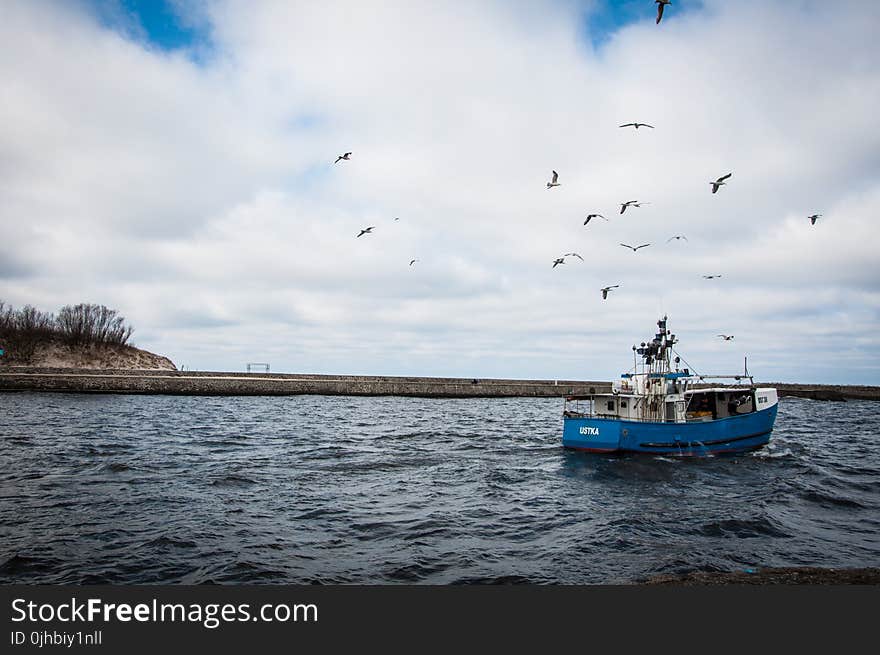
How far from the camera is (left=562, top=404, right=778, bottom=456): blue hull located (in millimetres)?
27031

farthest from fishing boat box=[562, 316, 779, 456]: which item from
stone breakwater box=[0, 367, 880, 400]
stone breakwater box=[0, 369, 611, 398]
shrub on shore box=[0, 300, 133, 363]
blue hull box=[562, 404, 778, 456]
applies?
shrub on shore box=[0, 300, 133, 363]

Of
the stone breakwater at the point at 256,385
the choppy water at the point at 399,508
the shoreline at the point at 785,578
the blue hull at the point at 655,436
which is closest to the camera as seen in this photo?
the shoreline at the point at 785,578

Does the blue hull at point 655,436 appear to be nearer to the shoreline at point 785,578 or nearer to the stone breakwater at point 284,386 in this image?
the shoreline at point 785,578

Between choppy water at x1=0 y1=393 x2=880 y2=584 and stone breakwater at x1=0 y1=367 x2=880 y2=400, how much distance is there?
25.4 m

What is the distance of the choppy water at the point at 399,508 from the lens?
11047mm

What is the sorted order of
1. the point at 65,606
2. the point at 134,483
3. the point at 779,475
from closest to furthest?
the point at 65,606 < the point at 134,483 < the point at 779,475

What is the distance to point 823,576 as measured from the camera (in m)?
8.66

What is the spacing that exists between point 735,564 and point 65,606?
1295 centimetres

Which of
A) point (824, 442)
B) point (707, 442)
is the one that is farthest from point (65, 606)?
point (824, 442)

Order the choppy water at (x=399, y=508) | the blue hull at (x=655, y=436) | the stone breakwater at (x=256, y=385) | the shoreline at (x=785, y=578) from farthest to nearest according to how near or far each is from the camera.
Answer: the stone breakwater at (x=256, y=385)
the blue hull at (x=655, y=436)
the choppy water at (x=399, y=508)
the shoreline at (x=785, y=578)

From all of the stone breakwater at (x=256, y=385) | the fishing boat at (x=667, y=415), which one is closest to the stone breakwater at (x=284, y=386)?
the stone breakwater at (x=256, y=385)

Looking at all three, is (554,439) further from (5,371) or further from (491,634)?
(5,371)

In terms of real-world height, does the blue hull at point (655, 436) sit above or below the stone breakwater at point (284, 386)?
below

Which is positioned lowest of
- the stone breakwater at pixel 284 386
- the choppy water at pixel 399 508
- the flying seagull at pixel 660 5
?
the choppy water at pixel 399 508
